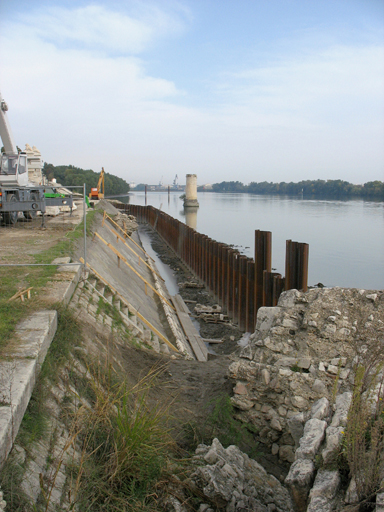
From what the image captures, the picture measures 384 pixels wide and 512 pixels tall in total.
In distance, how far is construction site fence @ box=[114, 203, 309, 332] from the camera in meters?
10.9

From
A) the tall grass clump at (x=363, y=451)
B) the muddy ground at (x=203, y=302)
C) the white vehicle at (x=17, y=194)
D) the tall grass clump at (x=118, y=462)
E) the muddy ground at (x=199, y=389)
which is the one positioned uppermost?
the white vehicle at (x=17, y=194)

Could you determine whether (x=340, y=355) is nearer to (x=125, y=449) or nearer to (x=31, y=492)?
(x=125, y=449)

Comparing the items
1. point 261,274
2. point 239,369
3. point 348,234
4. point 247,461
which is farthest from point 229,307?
point 348,234

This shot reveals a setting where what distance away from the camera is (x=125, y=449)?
12.9ft

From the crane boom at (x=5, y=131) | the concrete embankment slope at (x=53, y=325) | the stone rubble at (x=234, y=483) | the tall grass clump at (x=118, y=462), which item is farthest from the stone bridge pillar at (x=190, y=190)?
the tall grass clump at (x=118, y=462)

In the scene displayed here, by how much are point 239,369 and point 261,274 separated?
23.0 ft

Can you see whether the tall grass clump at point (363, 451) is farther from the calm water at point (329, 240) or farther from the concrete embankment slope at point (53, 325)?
the calm water at point (329, 240)

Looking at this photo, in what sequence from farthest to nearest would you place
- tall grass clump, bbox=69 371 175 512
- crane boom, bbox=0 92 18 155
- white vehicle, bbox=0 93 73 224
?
crane boom, bbox=0 92 18 155 < white vehicle, bbox=0 93 73 224 < tall grass clump, bbox=69 371 175 512

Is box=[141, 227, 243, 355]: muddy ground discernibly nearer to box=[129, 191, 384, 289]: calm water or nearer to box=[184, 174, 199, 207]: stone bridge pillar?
box=[129, 191, 384, 289]: calm water

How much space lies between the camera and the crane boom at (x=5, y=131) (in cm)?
2386

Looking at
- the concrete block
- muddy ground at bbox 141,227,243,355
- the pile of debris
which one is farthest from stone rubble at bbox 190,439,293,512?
the pile of debris

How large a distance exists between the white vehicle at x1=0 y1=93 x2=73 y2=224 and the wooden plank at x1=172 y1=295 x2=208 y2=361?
681 centimetres

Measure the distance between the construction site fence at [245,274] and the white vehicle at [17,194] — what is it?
6811 millimetres

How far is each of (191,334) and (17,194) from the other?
10.7 meters
